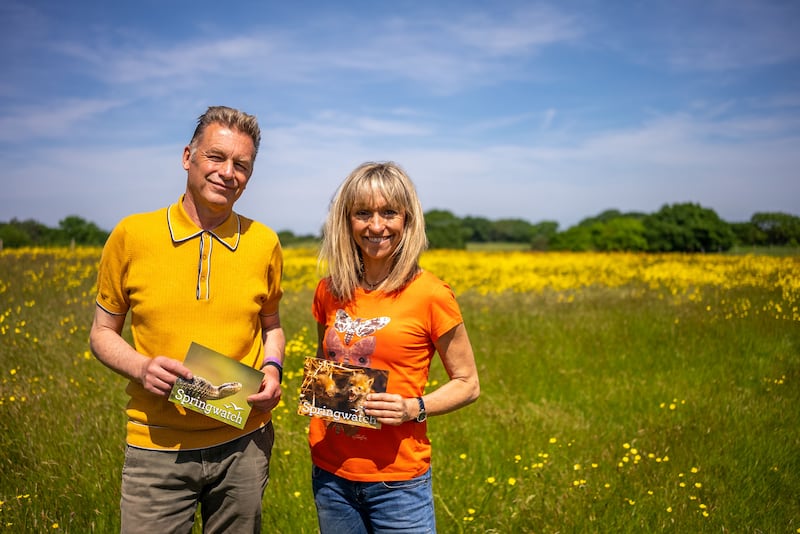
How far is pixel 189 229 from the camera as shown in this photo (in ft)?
6.48

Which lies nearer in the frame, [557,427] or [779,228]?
[557,427]

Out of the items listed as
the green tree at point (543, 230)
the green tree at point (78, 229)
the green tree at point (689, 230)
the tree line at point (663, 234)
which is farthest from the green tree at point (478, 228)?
the green tree at point (78, 229)

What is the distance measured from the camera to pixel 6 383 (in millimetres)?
4598

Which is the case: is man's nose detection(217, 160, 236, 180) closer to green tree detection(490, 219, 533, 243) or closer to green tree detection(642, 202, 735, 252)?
green tree detection(642, 202, 735, 252)

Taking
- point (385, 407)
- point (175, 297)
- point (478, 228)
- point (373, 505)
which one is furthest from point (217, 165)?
point (478, 228)

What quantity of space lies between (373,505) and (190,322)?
92cm

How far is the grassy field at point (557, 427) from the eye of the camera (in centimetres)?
318

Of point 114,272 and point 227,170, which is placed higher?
point 227,170

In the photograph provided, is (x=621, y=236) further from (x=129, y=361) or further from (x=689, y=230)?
(x=129, y=361)

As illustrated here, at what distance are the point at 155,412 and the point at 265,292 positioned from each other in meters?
0.57

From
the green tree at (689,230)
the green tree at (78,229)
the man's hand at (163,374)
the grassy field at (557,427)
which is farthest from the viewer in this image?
the green tree at (689,230)

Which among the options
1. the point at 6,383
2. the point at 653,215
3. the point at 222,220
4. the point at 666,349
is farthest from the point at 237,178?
the point at 653,215

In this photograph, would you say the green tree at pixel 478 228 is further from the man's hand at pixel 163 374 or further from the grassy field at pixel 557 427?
the man's hand at pixel 163 374

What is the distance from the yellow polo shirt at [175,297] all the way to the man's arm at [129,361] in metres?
0.05
